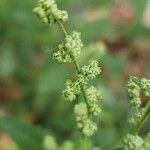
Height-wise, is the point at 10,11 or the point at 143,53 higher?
the point at 10,11

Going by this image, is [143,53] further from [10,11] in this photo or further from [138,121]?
[138,121]

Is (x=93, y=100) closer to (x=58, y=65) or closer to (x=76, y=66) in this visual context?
(x=76, y=66)

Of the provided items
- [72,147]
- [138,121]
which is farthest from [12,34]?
[138,121]

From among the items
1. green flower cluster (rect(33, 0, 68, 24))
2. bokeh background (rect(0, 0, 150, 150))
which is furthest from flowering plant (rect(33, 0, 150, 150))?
bokeh background (rect(0, 0, 150, 150))

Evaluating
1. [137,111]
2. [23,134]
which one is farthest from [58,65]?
[137,111]

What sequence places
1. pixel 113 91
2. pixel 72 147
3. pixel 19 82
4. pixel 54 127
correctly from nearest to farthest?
1. pixel 72 147
2. pixel 54 127
3. pixel 113 91
4. pixel 19 82

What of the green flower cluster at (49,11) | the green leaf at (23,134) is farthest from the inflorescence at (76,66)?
the green leaf at (23,134)

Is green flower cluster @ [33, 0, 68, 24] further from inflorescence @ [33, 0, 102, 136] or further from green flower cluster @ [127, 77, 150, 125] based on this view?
green flower cluster @ [127, 77, 150, 125]

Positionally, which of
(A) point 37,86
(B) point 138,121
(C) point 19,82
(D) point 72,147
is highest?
(C) point 19,82
